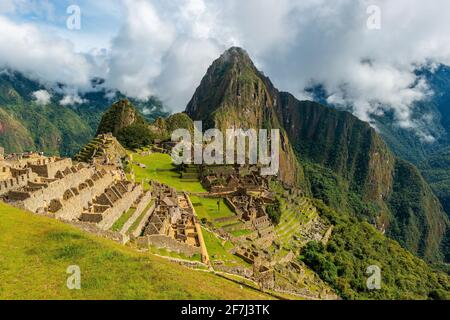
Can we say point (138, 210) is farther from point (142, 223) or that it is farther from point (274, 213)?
point (274, 213)

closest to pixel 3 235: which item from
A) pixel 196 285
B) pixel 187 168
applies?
pixel 196 285

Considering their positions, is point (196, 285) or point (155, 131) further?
point (155, 131)

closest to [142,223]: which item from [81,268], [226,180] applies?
[81,268]

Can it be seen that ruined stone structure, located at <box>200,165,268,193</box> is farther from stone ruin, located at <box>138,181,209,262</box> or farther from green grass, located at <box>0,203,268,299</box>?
green grass, located at <box>0,203,268,299</box>

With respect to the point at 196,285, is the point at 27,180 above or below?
above

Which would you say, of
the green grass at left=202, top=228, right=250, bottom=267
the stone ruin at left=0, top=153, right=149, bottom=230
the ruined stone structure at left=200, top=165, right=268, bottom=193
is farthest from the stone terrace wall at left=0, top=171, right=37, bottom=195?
the ruined stone structure at left=200, top=165, right=268, bottom=193
